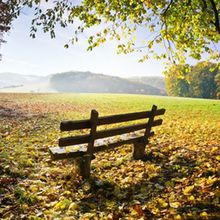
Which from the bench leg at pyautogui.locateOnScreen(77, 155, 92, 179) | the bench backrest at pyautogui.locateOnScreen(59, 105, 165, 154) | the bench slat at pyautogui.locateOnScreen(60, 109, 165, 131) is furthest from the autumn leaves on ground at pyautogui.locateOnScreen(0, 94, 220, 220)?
the bench slat at pyautogui.locateOnScreen(60, 109, 165, 131)

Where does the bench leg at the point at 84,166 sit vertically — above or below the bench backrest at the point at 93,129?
below

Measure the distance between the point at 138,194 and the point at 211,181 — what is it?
154 centimetres

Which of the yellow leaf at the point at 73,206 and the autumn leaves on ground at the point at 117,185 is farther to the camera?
the yellow leaf at the point at 73,206

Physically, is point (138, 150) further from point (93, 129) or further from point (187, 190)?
point (187, 190)

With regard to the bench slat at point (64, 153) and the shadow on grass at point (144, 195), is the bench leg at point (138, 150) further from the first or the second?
the bench slat at point (64, 153)

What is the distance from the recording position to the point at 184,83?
81438 mm

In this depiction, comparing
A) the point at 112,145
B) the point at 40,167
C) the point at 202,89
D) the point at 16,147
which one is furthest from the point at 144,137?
the point at 202,89

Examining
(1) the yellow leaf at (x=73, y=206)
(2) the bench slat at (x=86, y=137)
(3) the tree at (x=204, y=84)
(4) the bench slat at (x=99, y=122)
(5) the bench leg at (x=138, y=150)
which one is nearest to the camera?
(1) the yellow leaf at (x=73, y=206)

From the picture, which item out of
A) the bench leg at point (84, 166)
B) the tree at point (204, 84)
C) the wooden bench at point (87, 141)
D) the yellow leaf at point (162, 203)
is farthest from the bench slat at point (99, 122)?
the tree at point (204, 84)

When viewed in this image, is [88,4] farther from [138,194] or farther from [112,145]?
[138,194]

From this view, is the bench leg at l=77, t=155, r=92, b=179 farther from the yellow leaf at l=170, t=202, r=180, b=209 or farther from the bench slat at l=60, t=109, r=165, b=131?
the yellow leaf at l=170, t=202, r=180, b=209

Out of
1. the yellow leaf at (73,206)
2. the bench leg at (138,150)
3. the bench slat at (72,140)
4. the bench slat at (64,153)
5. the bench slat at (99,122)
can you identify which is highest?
the bench slat at (99,122)

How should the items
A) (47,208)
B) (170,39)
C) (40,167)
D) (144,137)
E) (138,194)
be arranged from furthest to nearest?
(170,39) → (144,137) → (40,167) → (138,194) → (47,208)

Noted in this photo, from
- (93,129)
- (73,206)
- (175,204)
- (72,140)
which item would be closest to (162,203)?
(175,204)
